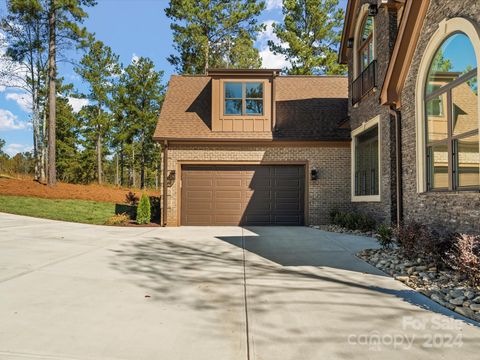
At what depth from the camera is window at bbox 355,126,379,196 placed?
10.8 metres

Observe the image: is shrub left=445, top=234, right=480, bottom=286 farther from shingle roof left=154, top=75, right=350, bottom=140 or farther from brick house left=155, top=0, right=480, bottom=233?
shingle roof left=154, top=75, right=350, bottom=140

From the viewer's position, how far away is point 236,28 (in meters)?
27.2

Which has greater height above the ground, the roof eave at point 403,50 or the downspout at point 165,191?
the roof eave at point 403,50

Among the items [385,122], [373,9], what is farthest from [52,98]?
[385,122]

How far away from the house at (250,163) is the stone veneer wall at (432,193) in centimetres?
459

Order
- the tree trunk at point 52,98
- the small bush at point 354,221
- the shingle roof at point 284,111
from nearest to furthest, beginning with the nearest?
the small bush at point 354,221 < the shingle roof at point 284,111 < the tree trunk at point 52,98

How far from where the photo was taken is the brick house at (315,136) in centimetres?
790

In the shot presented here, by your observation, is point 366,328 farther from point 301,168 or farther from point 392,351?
point 301,168

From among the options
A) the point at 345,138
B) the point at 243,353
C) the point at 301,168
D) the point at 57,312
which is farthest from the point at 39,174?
the point at 243,353

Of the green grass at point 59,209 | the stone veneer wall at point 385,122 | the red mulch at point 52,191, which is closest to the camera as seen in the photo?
the stone veneer wall at point 385,122

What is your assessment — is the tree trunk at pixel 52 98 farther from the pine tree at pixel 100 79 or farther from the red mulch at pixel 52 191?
the pine tree at pixel 100 79

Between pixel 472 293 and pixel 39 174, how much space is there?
24.2 meters

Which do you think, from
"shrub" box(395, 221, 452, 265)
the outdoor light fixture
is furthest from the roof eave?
"shrub" box(395, 221, 452, 265)

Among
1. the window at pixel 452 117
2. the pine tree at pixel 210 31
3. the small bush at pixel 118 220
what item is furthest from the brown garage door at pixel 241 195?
the pine tree at pixel 210 31
